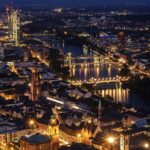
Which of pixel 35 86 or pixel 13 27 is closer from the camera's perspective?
pixel 35 86

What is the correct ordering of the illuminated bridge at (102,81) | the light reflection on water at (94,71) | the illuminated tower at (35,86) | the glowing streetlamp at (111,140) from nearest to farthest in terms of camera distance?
the glowing streetlamp at (111,140)
the illuminated tower at (35,86)
the illuminated bridge at (102,81)
the light reflection on water at (94,71)

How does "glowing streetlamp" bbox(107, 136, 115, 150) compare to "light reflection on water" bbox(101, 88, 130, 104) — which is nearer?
"glowing streetlamp" bbox(107, 136, 115, 150)

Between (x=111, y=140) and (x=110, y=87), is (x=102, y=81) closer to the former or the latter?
(x=110, y=87)

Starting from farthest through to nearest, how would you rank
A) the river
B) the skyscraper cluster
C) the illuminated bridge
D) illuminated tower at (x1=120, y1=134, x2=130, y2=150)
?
the skyscraper cluster → the illuminated bridge → the river → illuminated tower at (x1=120, y1=134, x2=130, y2=150)

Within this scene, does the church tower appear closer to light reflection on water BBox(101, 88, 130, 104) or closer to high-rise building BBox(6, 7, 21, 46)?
light reflection on water BBox(101, 88, 130, 104)

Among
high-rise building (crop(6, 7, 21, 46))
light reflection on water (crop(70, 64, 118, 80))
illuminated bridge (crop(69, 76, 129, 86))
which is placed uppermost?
high-rise building (crop(6, 7, 21, 46))

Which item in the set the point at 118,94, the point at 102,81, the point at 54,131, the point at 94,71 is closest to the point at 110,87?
the point at 102,81

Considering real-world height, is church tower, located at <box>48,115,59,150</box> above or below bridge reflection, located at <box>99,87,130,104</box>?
above

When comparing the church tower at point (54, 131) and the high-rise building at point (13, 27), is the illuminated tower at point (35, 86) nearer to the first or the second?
the church tower at point (54, 131)

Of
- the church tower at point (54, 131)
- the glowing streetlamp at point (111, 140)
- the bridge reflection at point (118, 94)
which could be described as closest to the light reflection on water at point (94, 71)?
the bridge reflection at point (118, 94)

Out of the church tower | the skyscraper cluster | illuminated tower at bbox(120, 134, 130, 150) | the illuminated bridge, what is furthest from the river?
the skyscraper cluster

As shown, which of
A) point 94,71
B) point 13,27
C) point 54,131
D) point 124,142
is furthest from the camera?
point 13,27
